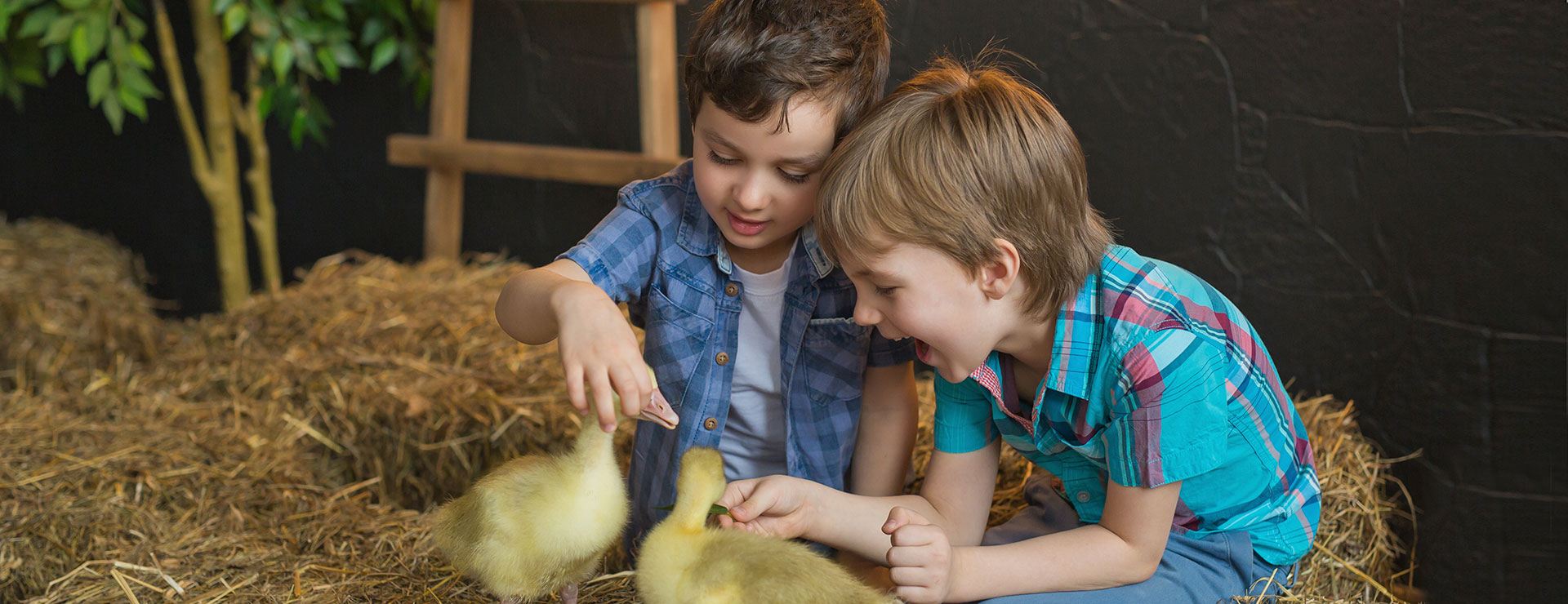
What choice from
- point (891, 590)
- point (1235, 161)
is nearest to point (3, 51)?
point (891, 590)

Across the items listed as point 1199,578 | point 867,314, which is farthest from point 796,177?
point 1199,578

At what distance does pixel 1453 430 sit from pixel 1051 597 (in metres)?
1.16

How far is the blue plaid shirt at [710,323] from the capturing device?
1.48 metres

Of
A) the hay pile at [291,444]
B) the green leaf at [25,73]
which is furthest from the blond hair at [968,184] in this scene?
the green leaf at [25,73]

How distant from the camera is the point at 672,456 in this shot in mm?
1593

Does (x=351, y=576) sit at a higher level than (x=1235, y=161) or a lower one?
lower

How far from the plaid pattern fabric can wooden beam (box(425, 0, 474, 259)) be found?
2146 mm

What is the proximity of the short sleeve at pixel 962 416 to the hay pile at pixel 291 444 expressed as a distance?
331 millimetres

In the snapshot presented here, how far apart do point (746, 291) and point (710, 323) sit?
71mm

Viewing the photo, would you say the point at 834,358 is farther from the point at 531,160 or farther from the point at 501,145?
the point at 501,145

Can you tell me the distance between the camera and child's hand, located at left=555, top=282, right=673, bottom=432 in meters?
1.07

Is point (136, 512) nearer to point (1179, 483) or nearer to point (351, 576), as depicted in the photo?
point (351, 576)

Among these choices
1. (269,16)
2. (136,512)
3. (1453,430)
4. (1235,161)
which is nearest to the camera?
(136,512)

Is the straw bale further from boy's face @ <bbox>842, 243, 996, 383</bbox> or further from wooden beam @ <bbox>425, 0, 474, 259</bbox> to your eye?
boy's face @ <bbox>842, 243, 996, 383</bbox>
